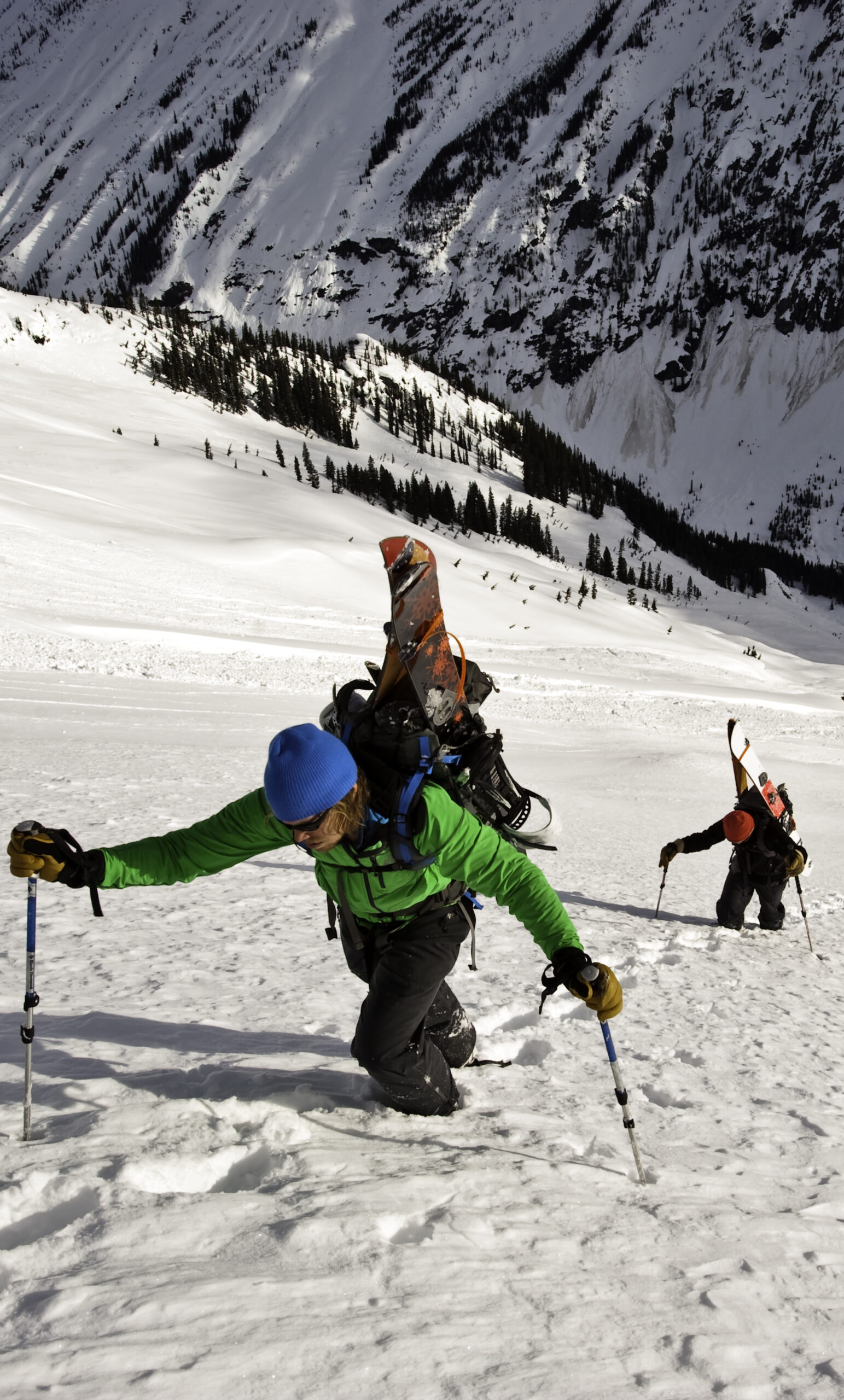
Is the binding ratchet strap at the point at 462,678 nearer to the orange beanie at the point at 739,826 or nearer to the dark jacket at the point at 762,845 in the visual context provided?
the orange beanie at the point at 739,826

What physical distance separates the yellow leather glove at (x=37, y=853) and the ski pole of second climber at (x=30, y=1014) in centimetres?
22

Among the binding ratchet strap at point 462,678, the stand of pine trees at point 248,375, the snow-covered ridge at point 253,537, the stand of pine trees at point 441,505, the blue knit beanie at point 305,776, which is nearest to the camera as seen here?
the blue knit beanie at point 305,776

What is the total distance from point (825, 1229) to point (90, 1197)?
93.0 inches

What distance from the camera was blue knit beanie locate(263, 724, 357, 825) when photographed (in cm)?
267

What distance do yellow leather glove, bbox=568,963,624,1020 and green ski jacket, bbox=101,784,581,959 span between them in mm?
138

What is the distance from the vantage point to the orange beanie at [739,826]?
238 inches

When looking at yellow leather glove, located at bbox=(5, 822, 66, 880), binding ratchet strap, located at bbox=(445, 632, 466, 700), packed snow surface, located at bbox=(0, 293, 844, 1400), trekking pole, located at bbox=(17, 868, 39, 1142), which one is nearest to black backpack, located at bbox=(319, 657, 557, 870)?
binding ratchet strap, located at bbox=(445, 632, 466, 700)

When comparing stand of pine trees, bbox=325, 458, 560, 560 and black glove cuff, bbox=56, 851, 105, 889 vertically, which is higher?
stand of pine trees, bbox=325, 458, 560, 560

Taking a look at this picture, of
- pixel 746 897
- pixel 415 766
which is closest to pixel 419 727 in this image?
pixel 415 766

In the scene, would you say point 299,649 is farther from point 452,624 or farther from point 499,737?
point 499,737

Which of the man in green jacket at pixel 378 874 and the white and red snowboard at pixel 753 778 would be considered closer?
the man in green jacket at pixel 378 874

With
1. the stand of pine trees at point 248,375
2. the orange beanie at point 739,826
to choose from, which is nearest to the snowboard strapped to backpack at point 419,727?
the orange beanie at point 739,826

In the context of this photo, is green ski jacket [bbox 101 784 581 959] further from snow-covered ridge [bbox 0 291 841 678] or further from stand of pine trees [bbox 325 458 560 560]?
stand of pine trees [bbox 325 458 560 560]

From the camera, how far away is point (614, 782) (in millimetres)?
11664
